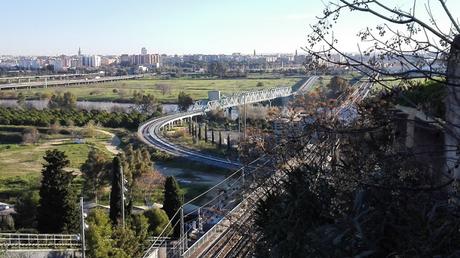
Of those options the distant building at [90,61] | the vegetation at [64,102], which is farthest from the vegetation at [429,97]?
the distant building at [90,61]

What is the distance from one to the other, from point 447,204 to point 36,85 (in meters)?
95.4

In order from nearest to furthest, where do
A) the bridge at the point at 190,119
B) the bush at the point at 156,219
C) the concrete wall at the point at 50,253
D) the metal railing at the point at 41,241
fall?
the concrete wall at the point at 50,253
the metal railing at the point at 41,241
the bush at the point at 156,219
the bridge at the point at 190,119

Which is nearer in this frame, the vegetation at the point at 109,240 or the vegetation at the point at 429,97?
the vegetation at the point at 429,97

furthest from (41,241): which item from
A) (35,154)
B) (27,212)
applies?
(35,154)

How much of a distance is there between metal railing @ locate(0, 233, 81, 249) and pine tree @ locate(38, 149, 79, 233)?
836 mm

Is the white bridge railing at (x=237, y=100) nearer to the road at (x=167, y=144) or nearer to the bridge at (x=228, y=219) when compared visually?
the road at (x=167, y=144)

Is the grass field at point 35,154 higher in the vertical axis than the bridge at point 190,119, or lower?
lower

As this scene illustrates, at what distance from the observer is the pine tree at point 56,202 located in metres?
13.1

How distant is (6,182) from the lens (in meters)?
24.9

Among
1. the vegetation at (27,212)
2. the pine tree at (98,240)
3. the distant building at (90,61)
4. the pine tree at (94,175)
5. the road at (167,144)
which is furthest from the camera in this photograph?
the distant building at (90,61)

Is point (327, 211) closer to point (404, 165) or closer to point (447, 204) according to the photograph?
point (404, 165)

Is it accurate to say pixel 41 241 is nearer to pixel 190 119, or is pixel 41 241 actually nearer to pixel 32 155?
pixel 32 155

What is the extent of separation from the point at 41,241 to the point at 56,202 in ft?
3.75

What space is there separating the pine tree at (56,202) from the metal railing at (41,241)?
32.9 inches
